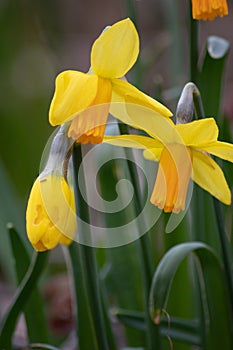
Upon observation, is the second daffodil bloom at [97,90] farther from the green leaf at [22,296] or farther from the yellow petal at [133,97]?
the green leaf at [22,296]

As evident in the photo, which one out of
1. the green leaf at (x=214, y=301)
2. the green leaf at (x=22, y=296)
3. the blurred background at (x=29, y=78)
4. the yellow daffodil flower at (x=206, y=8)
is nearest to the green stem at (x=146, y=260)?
the green leaf at (x=214, y=301)

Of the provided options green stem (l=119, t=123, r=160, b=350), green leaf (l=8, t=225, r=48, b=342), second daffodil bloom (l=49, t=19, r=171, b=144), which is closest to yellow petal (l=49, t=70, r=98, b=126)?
second daffodil bloom (l=49, t=19, r=171, b=144)

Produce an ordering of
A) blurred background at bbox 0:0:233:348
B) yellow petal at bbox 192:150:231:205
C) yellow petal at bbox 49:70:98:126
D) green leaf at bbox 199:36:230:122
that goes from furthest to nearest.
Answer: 1. blurred background at bbox 0:0:233:348
2. green leaf at bbox 199:36:230:122
3. yellow petal at bbox 192:150:231:205
4. yellow petal at bbox 49:70:98:126

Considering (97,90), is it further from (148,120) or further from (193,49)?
(193,49)

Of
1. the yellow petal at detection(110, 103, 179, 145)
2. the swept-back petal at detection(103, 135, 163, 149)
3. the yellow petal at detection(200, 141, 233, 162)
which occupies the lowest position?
the yellow petal at detection(200, 141, 233, 162)

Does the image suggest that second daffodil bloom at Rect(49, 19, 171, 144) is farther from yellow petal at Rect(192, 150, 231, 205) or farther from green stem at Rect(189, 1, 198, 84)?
green stem at Rect(189, 1, 198, 84)

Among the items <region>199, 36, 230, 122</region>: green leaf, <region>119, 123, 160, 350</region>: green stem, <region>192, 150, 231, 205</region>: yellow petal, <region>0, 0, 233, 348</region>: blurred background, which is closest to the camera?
<region>192, 150, 231, 205</region>: yellow petal

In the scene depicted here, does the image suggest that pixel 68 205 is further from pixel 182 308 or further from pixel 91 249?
pixel 182 308
